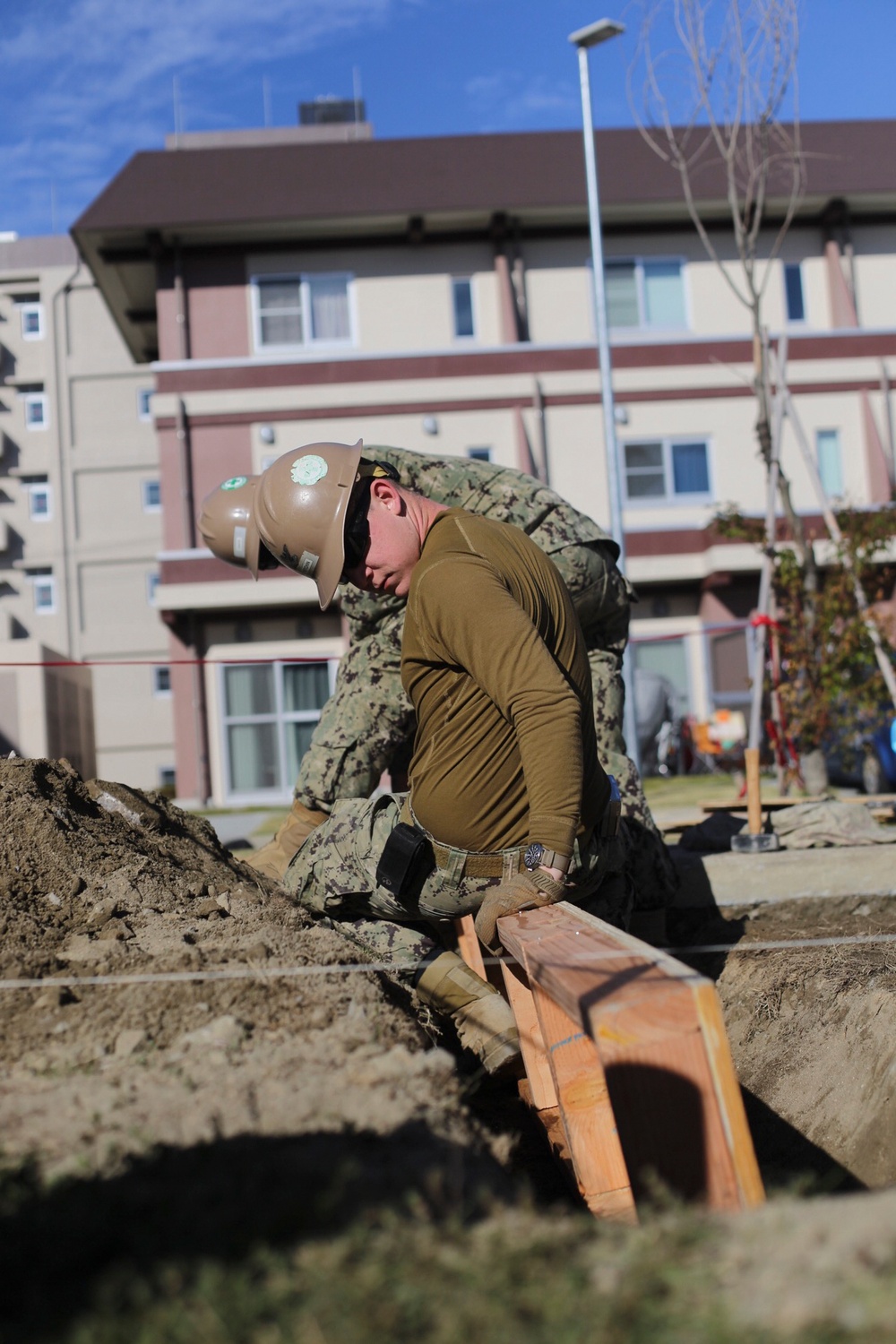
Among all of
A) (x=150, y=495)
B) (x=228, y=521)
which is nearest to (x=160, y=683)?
→ (x=150, y=495)

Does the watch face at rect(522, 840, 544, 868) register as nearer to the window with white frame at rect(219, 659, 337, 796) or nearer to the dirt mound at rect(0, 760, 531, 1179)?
the dirt mound at rect(0, 760, 531, 1179)

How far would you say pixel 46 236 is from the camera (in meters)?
40.2

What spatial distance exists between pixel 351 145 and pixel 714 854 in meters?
17.8

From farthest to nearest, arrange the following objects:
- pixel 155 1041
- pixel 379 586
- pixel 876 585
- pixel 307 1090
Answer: pixel 876 585
pixel 379 586
pixel 155 1041
pixel 307 1090

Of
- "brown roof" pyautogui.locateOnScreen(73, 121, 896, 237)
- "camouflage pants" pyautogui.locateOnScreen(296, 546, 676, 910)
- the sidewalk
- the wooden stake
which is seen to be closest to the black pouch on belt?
"camouflage pants" pyautogui.locateOnScreen(296, 546, 676, 910)

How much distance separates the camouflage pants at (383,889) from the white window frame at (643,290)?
17.4 m

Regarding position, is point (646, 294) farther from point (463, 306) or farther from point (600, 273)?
point (600, 273)

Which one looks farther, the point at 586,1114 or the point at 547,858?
the point at 547,858

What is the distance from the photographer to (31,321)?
130ft

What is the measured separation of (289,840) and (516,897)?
2498mm

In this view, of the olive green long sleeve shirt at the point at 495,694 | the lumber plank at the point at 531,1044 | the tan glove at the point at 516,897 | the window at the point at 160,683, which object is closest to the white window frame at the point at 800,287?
the olive green long sleeve shirt at the point at 495,694

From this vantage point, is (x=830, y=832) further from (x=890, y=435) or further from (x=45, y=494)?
(x=45, y=494)

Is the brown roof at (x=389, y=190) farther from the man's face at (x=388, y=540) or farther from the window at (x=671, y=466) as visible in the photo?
the man's face at (x=388, y=540)

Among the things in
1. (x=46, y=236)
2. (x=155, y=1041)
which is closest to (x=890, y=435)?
(x=155, y=1041)
